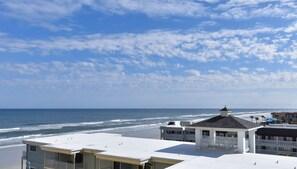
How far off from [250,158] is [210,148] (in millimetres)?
2858

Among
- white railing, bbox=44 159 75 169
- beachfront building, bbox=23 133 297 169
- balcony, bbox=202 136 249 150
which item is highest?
balcony, bbox=202 136 249 150

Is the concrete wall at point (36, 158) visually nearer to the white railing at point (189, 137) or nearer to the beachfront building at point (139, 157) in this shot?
the beachfront building at point (139, 157)

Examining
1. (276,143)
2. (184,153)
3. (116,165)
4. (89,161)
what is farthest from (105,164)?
(276,143)

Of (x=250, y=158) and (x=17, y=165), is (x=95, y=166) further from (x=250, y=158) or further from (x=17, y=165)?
(x=17, y=165)

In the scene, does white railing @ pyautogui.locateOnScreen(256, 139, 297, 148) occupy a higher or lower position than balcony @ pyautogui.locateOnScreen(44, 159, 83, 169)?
lower

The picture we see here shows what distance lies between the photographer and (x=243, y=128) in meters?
16.7

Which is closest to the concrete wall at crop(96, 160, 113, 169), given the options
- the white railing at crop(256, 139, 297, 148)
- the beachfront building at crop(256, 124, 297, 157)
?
the beachfront building at crop(256, 124, 297, 157)

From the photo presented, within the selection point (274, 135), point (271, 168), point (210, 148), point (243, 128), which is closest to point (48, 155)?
point (210, 148)

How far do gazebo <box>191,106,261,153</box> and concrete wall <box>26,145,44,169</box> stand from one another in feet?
38.0

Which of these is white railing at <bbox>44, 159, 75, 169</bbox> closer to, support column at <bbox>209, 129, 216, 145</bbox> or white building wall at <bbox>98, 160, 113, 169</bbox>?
white building wall at <bbox>98, 160, 113, 169</bbox>

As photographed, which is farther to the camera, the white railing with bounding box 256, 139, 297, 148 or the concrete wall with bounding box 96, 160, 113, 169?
the white railing with bounding box 256, 139, 297, 148

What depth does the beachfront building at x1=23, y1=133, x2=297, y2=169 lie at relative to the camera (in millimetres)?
13586

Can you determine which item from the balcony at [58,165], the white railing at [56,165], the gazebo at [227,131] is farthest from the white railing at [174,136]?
the white railing at [56,165]

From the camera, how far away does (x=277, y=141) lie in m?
31.5
